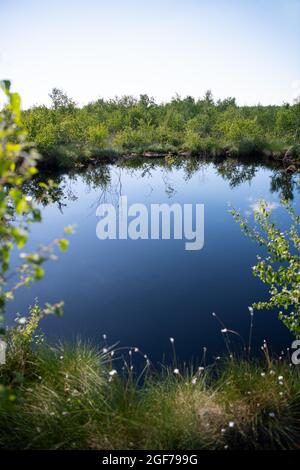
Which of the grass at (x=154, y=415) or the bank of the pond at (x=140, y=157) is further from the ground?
the bank of the pond at (x=140, y=157)

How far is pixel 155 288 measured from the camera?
8945mm

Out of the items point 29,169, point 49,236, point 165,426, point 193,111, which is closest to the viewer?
point 29,169

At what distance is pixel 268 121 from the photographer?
41.8 m

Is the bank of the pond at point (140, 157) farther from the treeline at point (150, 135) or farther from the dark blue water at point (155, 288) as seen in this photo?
the dark blue water at point (155, 288)

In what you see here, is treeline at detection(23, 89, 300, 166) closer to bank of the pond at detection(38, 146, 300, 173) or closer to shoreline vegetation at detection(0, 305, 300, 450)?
bank of the pond at detection(38, 146, 300, 173)

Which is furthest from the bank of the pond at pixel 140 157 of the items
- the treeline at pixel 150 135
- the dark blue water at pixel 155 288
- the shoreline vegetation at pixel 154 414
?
the shoreline vegetation at pixel 154 414

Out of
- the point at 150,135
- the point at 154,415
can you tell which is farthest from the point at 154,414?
the point at 150,135

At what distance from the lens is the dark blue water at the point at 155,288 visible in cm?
700

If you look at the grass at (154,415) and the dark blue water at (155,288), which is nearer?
the grass at (154,415)

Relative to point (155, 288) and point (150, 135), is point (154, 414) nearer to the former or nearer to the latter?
point (155, 288)

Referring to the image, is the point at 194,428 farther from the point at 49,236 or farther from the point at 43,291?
the point at 49,236

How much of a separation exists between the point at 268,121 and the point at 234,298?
39.1m
